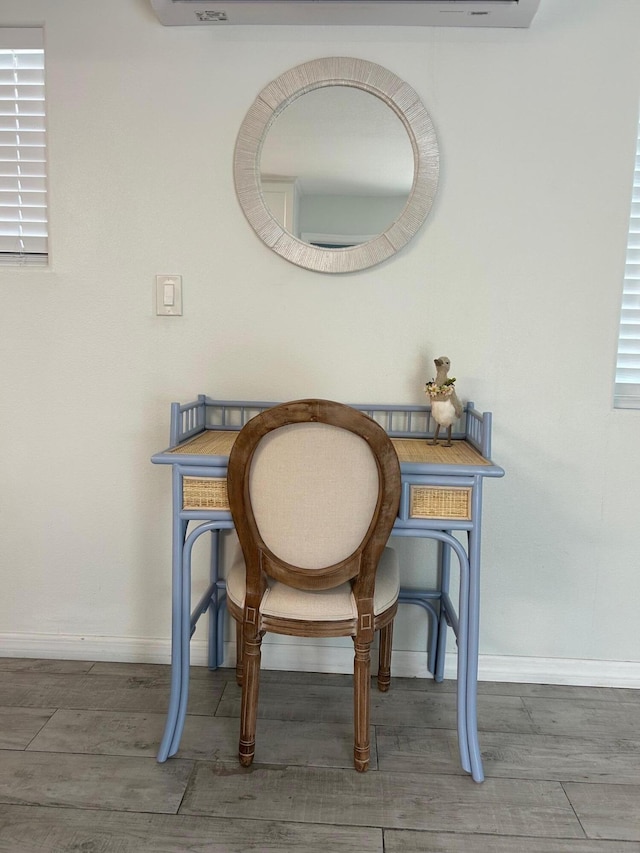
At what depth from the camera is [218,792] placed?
158 cm

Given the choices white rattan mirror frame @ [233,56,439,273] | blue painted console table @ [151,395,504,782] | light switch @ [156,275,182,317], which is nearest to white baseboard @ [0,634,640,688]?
blue painted console table @ [151,395,504,782]

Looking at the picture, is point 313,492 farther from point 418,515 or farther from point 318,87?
point 318,87

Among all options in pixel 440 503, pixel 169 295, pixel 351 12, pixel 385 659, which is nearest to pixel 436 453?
pixel 440 503

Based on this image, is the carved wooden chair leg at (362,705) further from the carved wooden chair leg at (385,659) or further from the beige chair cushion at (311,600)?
the carved wooden chair leg at (385,659)

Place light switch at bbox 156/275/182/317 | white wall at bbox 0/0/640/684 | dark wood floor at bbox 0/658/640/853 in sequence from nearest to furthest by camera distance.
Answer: dark wood floor at bbox 0/658/640/853
white wall at bbox 0/0/640/684
light switch at bbox 156/275/182/317

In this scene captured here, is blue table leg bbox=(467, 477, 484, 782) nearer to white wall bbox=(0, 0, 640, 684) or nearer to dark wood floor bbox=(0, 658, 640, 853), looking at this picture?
dark wood floor bbox=(0, 658, 640, 853)

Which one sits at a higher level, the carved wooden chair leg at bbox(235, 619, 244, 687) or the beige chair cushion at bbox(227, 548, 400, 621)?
the beige chair cushion at bbox(227, 548, 400, 621)

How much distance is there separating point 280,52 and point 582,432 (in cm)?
138

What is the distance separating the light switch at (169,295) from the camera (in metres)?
2.04

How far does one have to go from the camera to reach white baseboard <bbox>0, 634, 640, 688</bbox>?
2.12 meters

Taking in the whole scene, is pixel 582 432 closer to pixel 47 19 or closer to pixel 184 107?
pixel 184 107

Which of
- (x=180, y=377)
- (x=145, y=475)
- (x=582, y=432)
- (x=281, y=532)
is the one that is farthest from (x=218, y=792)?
(x=582, y=432)

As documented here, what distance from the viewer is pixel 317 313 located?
6.68 ft

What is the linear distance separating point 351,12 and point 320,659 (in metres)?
1.84
